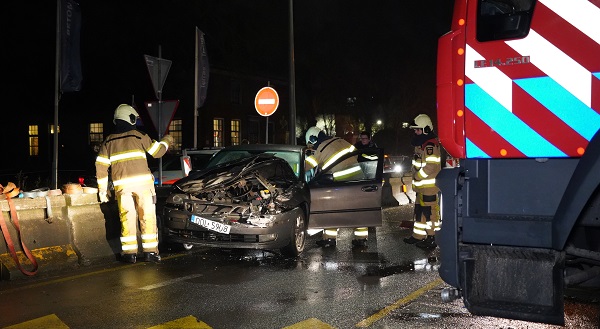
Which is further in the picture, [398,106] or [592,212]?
[398,106]

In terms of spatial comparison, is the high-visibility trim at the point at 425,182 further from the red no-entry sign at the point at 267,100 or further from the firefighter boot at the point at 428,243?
the red no-entry sign at the point at 267,100

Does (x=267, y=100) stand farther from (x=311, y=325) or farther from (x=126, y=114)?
(x=311, y=325)

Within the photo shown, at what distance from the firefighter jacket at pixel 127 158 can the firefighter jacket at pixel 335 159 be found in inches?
98.4

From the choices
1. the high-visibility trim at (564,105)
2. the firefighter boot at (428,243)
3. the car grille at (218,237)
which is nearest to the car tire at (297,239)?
the car grille at (218,237)

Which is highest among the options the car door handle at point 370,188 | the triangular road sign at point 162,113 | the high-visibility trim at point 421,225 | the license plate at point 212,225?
the triangular road sign at point 162,113

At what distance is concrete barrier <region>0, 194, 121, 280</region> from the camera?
6926 millimetres

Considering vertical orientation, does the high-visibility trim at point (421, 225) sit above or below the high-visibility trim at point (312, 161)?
below

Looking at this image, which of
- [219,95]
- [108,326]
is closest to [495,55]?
[108,326]

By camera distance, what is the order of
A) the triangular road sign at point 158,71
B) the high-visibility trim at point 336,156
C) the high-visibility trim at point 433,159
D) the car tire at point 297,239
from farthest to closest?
the triangular road sign at point 158,71
the high-visibility trim at point 336,156
the high-visibility trim at point 433,159
the car tire at point 297,239

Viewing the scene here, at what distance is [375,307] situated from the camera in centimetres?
550

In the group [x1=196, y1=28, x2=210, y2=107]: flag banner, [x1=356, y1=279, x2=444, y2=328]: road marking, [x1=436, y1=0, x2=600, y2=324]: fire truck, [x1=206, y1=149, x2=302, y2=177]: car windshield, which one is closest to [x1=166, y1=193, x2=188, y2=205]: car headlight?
[x1=206, y1=149, x2=302, y2=177]: car windshield

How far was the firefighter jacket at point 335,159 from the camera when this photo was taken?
354 inches

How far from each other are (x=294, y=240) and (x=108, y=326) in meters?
3.28

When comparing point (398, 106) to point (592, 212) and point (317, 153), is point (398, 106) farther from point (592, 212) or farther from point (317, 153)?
point (592, 212)
